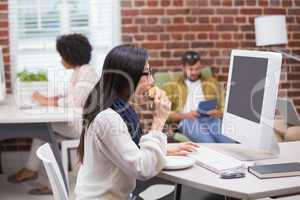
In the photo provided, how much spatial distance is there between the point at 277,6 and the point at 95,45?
1836mm

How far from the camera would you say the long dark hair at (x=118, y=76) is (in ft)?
6.17

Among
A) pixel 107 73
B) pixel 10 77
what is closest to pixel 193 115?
pixel 10 77

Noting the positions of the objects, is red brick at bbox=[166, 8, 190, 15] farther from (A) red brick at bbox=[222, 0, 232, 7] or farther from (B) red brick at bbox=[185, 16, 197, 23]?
(A) red brick at bbox=[222, 0, 232, 7]

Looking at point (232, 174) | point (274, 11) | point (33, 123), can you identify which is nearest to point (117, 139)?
point (232, 174)

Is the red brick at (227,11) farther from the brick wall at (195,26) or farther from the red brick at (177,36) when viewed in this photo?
the red brick at (177,36)

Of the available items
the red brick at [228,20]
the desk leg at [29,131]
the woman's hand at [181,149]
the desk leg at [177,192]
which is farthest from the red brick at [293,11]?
the desk leg at [177,192]

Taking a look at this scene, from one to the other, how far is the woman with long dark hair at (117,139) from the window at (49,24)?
269 cm

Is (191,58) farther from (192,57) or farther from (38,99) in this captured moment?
(38,99)

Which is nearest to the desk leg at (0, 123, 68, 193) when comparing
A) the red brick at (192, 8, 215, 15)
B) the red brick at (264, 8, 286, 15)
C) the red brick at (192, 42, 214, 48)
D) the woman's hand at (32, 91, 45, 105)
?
the woman's hand at (32, 91, 45, 105)

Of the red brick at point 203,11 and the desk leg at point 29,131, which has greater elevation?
the red brick at point 203,11

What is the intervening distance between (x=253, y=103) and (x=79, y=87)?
1.84 meters

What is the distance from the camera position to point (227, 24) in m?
4.64

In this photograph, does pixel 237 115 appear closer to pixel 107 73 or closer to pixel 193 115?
pixel 107 73

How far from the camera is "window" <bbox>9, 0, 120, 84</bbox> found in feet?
14.7
